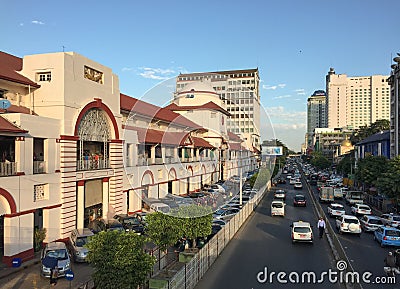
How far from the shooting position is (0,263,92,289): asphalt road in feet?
53.9

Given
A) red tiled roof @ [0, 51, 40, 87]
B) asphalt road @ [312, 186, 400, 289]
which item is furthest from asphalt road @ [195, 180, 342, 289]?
red tiled roof @ [0, 51, 40, 87]

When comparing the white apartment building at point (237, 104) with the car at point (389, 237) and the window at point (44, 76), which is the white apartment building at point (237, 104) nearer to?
the window at point (44, 76)

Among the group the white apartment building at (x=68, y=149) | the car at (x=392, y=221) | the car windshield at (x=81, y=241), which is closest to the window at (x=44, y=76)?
the white apartment building at (x=68, y=149)

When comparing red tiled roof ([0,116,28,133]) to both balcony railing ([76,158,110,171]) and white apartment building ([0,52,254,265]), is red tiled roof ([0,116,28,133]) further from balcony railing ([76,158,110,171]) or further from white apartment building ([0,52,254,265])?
balcony railing ([76,158,110,171])

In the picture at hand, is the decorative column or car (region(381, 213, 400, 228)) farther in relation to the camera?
car (region(381, 213, 400, 228))

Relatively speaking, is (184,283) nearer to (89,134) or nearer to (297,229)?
(297,229)

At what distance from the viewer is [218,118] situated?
19031 millimetres

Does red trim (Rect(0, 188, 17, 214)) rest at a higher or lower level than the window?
lower

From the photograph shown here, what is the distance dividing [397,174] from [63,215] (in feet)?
96.5

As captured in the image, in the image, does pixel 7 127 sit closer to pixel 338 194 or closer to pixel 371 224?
pixel 371 224

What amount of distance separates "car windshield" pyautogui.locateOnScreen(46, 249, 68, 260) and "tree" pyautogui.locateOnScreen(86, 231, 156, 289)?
705cm

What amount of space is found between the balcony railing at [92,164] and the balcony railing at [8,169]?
546 cm

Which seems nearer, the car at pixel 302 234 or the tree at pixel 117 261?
the tree at pixel 117 261

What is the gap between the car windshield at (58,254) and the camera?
59.7 ft
